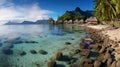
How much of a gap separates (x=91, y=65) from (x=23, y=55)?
30.1 feet

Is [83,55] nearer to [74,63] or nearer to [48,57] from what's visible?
[74,63]

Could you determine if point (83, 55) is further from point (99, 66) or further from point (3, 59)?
point (3, 59)

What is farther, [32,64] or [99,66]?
[32,64]

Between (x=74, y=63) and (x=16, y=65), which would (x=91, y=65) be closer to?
(x=74, y=63)

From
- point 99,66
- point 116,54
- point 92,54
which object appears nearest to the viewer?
point 99,66

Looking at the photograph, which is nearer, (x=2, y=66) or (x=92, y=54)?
(x=2, y=66)

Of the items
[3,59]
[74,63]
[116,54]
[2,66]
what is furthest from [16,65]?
[116,54]

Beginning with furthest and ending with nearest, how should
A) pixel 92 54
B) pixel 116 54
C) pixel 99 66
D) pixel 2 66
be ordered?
1. pixel 92 54
2. pixel 116 54
3. pixel 2 66
4. pixel 99 66

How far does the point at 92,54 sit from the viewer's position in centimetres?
2002

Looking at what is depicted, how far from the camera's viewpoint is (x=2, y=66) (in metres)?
16.9

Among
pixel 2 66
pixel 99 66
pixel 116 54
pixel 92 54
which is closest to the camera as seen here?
pixel 99 66

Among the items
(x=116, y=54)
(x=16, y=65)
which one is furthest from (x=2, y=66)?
(x=116, y=54)

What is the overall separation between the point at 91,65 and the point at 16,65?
24.4 feet

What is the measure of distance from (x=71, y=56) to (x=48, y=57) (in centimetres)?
261
